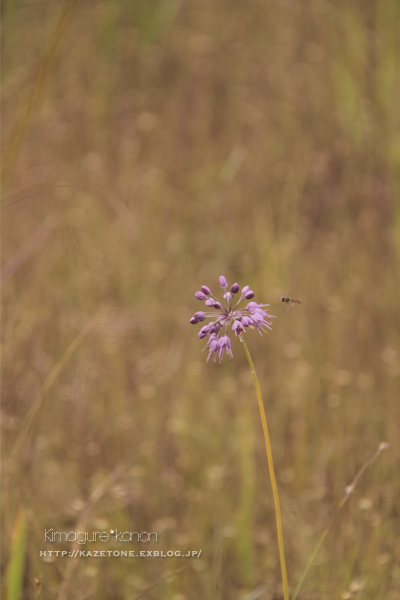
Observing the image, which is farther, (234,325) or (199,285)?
(199,285)

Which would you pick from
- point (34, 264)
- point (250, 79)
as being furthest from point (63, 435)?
point (250, 79)

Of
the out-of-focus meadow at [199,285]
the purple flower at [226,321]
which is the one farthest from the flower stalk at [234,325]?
the out-of-focus meadow at [199,285]

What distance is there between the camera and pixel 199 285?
92.7 inches

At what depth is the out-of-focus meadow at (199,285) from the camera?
142cm

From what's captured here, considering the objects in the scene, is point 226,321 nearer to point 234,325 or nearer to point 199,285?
point 234,325

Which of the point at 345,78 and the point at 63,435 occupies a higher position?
the point at 345,78

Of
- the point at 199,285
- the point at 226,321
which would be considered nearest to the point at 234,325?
the point at 226,321

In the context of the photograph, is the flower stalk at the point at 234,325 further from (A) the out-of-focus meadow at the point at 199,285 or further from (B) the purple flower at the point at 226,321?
(A) the out-of-focus meadow at the point at 199,285

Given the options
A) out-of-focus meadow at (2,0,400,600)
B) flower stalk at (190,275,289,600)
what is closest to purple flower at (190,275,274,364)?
flower stalk at (190,275,289,600)

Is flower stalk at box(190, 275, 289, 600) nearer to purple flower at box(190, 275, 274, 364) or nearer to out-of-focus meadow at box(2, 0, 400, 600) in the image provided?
purple flower at box(190, 275, 274, 364)

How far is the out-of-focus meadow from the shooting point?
4.65 feet

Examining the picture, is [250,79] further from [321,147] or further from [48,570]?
[48,570]

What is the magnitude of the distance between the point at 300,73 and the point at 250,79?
0.33 meters

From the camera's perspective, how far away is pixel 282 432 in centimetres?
188
